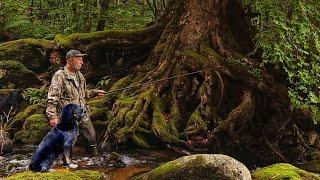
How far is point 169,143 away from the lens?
10703 mm

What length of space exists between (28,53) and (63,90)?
717 cm

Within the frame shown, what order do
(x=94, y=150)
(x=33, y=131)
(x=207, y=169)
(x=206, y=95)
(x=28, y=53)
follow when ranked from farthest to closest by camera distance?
(x=28, y=53), (x=206, y=95), (x=33, y=131), (x=94, y=150), (x=207, y=169)

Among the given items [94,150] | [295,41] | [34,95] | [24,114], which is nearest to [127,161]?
[94,150]

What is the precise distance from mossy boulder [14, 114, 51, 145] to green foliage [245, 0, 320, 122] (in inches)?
200

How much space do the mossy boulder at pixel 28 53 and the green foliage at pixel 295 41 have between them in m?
6.81

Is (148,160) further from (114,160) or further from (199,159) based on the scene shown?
(199,159)

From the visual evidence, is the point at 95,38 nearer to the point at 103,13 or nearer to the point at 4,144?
the point at 103,13

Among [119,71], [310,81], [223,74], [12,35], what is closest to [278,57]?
[310,81]

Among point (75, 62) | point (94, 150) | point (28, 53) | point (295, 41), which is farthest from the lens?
point (28, 53)

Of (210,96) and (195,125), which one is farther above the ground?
(210,96)

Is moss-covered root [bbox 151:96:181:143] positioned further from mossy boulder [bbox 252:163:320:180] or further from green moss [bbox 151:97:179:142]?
mossy boulder [bbox 252:163:320:180]

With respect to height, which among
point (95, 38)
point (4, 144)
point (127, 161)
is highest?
point (95, 38)

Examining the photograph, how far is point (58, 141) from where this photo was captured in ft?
22.1

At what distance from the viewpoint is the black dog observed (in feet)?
21.5
